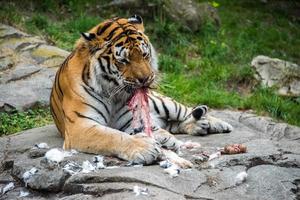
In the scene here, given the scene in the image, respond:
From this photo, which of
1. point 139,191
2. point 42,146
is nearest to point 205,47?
point 42,146

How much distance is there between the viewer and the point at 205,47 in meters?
9.04

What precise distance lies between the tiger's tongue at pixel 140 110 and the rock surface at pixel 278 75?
12.6 ft

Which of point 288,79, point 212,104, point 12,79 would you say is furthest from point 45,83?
point 288,79

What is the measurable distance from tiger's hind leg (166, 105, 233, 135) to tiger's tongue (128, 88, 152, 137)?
0.73m

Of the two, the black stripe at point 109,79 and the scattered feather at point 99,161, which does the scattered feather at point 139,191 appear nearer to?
the scattered feather at point 99,161

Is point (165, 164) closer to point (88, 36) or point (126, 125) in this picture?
point (126, 125)

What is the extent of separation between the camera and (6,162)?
4.38 m

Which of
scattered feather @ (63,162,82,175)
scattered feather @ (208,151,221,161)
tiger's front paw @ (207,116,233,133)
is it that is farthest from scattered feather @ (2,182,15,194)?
tiger's front paw @ (207,116,233,133)

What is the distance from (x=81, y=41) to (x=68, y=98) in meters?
0.43

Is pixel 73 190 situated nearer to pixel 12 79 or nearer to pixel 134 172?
pixel 134 172

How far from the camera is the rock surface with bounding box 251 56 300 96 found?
26.6 ft

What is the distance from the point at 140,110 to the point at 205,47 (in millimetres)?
4728

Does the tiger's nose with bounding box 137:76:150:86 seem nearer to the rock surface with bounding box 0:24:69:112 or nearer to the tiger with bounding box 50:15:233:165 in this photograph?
the tiger with bounding box 50:15:233:165

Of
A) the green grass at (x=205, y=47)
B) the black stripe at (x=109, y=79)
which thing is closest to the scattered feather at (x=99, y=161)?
the black stripe at (x=109, y=79)
